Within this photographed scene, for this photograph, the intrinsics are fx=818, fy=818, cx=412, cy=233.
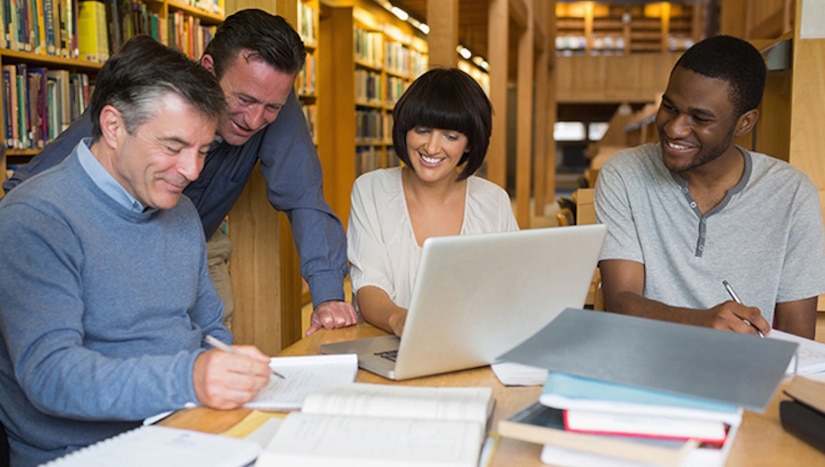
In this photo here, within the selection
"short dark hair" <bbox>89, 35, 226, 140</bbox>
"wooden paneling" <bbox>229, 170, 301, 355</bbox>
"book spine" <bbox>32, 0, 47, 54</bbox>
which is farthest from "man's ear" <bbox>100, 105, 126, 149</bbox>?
"book spine" <bbox>32, 0, 47, 54</bbox>

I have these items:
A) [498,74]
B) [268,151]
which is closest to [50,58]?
[268,151]

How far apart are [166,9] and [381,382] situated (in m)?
2.95

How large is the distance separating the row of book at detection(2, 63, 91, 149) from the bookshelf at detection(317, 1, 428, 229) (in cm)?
302

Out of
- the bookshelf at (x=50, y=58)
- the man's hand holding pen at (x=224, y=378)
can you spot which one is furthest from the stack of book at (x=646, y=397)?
the bookshelf at (x=50, y=58)

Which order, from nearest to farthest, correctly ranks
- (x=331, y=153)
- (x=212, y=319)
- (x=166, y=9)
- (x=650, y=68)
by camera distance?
(x=212, y=319), (x=166, y=9), (x=331, y=153), (x=650, y=68)

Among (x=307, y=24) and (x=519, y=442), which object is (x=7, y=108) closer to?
(x=519, y=442)

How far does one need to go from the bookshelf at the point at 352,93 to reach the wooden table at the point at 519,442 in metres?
4.99

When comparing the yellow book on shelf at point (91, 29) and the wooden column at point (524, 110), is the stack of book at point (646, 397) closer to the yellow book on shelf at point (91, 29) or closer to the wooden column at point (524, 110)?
the yellow book on shelf at point (91, 29)

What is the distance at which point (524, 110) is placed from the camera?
29.7 ft

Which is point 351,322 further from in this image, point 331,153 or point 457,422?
point 331,153

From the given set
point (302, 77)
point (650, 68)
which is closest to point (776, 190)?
point (302, 77)

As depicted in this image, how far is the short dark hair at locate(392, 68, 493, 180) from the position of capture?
6.96 feet

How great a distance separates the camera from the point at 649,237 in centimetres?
201

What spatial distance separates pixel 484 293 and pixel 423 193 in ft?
2.97
